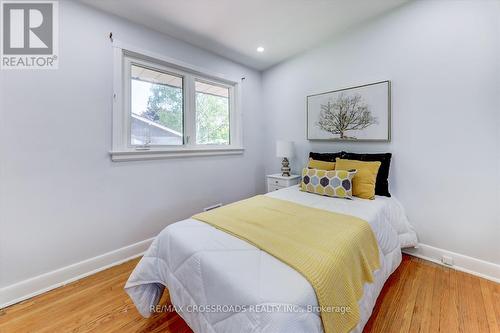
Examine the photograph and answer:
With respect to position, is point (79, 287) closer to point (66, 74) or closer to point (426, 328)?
point (66, 74)

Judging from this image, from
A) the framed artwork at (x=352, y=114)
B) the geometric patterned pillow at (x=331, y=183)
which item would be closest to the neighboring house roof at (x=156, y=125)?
the geometric patterned pillow at (x=331, y=183)

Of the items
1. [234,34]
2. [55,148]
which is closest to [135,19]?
[234,34]

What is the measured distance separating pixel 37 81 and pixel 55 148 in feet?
1.82

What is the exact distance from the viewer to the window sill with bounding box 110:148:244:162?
6.88 feet

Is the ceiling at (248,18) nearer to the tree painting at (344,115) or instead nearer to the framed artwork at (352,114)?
the framed artwork at (352,114)

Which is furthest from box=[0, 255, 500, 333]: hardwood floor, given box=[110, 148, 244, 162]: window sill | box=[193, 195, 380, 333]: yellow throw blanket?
box=[110, 148, 244, 162]: window sill

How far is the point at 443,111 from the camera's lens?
189 centimetres

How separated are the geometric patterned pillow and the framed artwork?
1.99ft

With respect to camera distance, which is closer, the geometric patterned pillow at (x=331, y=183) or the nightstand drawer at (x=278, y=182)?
the geometric patterned pillow at (x=331, y=183)

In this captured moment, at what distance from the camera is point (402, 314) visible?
1.40 m

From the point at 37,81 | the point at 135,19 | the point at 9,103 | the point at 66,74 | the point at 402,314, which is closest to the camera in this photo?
the point at 402,314

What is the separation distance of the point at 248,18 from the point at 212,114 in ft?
4.26

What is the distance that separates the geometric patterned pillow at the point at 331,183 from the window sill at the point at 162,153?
1.33 m

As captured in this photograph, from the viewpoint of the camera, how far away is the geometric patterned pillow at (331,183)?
6.73 feet
